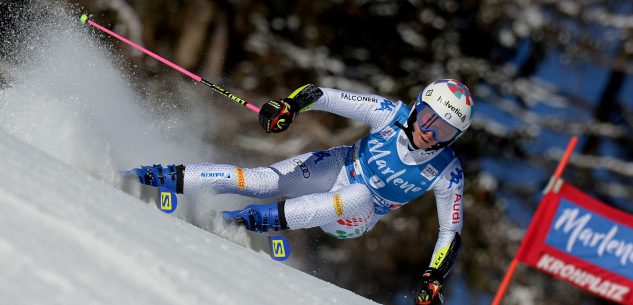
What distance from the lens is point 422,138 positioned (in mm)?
5648

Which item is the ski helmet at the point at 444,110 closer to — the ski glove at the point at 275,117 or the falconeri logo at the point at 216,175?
the ski glove at the point at 275,117

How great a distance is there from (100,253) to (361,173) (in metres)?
2.75

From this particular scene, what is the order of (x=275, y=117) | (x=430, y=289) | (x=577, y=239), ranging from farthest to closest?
(x=577, y=239), (x=430, y=289), (x=275, y=117)

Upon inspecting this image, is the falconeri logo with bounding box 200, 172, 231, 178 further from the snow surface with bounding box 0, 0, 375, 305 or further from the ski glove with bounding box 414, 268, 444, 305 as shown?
the ski glove with bounding box 414, 268, 444, 305

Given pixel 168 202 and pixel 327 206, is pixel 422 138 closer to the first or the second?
pixel 327 206

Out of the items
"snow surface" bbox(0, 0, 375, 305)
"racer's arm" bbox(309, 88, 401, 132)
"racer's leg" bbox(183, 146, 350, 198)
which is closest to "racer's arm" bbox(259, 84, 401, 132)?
"racer's arm" bbox(309, 88, 401, 132)

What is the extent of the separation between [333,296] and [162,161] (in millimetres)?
2868

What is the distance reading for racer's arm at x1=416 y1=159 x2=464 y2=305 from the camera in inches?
232

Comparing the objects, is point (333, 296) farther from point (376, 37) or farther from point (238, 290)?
point (376, 37)

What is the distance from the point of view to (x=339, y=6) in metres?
20.2

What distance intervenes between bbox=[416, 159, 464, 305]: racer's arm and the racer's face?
297 mm

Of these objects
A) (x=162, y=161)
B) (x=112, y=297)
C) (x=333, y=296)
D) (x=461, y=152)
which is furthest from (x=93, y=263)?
(x=461, y=152)

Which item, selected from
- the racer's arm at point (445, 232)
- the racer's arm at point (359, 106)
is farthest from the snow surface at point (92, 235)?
the racer's arm at point (359, 106)

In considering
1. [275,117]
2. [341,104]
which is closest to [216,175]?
[275,117]
